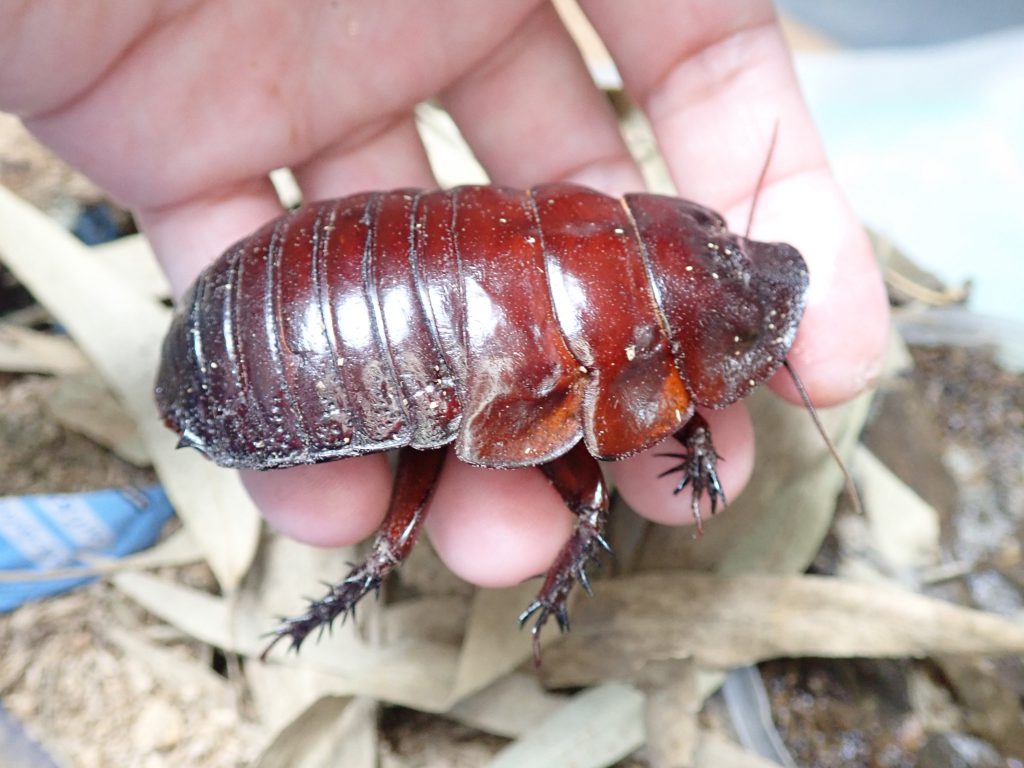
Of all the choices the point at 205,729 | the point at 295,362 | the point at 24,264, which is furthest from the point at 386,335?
the point at 24,264

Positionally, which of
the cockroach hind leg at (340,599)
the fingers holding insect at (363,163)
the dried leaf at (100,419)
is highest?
the fingers holding insect at (363,163)

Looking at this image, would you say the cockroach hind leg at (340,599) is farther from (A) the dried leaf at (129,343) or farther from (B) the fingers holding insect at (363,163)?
(B) the fingers holding insect at (363,163)

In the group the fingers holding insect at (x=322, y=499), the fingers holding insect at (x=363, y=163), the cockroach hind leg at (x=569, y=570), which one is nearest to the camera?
the cockroach hind leg at (x=569, y=570)

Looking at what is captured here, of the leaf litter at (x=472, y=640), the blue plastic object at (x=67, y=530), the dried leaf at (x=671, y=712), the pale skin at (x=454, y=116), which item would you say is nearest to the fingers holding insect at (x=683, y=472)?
the pale skin at (x=454, y=116)

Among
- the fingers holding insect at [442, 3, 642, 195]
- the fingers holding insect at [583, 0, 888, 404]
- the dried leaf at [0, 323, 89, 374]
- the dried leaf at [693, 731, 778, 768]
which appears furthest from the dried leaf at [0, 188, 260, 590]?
the fingers holding insect at [583, 0, 888, 404]

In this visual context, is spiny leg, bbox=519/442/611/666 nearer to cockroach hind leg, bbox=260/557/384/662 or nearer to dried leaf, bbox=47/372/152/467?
cockroach hind leg, bbox=260/557/384/662

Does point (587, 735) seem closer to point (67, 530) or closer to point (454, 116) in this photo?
point (67, 530)

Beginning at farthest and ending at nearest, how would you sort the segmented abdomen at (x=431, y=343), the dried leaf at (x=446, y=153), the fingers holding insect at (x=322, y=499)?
the dried leaf at (x=446, y=153), the fingers holding insect at (x=322, y=499), the segmented abdomen at (x=431, y=343)

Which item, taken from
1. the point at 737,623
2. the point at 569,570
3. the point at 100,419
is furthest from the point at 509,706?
the point at 100,419

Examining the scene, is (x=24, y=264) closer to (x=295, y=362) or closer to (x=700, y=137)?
(x=295, y=362)
